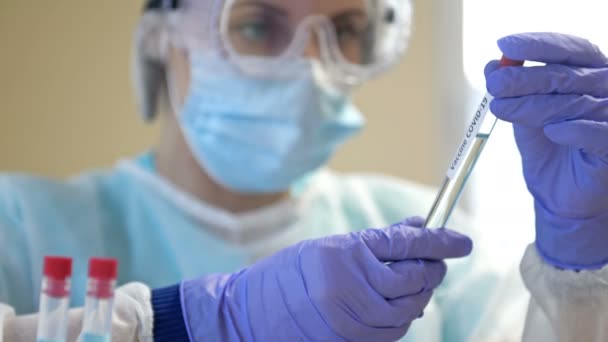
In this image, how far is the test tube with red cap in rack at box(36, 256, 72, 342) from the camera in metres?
0.76

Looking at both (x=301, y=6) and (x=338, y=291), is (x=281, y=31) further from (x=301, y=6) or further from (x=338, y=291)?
(x=338, y=291)

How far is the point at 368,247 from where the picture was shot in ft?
2.97

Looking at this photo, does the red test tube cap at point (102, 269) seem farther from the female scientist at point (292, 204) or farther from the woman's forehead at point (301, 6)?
the woman's forehead at point (301, 6)

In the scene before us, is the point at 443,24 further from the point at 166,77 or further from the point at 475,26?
the point at 166,77

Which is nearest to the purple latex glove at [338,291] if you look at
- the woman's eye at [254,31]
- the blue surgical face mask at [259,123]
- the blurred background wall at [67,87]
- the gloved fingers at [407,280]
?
the gloved fingers at [407,280]

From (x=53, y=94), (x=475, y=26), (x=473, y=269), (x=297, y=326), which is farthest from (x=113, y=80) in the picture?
(x=297, y=326)

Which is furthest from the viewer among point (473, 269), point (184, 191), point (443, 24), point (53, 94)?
point (443, 24)

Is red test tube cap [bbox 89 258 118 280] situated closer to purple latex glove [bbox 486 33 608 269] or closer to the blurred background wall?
purple latex glove [bbox 486 33 608 269]

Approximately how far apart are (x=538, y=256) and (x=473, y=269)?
422 mm

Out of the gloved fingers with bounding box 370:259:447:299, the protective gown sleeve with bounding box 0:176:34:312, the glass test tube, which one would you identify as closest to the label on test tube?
the glass test tube

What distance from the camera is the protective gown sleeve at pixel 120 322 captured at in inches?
35.9

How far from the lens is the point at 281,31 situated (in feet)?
4.73

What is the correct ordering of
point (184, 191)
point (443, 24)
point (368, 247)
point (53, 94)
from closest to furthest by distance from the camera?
point (368, 247) → point (184, 191) → point (53, 94) → point (443, 24)

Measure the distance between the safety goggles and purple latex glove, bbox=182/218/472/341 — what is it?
543 millimetres
